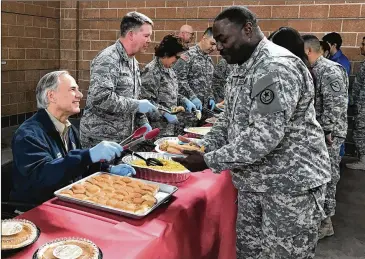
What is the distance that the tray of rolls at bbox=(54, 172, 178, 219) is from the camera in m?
1.24

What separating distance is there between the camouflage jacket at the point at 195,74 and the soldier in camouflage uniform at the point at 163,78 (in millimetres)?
516

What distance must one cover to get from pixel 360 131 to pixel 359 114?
0.21 meters

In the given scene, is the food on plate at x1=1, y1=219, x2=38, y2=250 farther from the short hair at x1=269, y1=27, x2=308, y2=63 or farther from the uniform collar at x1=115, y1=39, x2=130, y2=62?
the short hair at x1=269, y1=27, x2=308, y2=63

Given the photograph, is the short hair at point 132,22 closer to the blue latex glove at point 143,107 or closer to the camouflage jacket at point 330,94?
the blue latex glove at point 143,107

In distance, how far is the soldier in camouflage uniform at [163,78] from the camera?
2842mm

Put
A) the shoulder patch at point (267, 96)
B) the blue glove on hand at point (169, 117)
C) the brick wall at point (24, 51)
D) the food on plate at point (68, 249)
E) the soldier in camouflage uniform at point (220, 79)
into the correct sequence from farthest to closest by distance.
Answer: the brick wall at point (24, 51) < the soldier in camouflage uniform at point (220, 79) < the blue glove on hand at point (169, 117) < the shoulder patch at point (267, 96) < the food on plate at point (68, 249)

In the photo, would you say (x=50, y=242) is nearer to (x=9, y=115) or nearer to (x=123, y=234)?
(x=123, y=234)

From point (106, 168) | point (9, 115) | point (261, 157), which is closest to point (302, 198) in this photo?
point (261, 157)

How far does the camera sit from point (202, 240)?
1504 mm

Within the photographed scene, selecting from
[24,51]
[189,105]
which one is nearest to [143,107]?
[189,105]

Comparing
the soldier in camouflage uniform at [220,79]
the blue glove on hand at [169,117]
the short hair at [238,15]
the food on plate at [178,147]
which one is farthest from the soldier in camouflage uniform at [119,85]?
the soldier in camouflage uniform at [220,79]

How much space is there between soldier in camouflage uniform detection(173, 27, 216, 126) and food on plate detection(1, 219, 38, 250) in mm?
2497

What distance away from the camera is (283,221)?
136cm

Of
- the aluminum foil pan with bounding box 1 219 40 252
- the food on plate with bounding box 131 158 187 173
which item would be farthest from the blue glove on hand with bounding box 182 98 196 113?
the aluminum foil pan with bounding box 1 219 40 252
